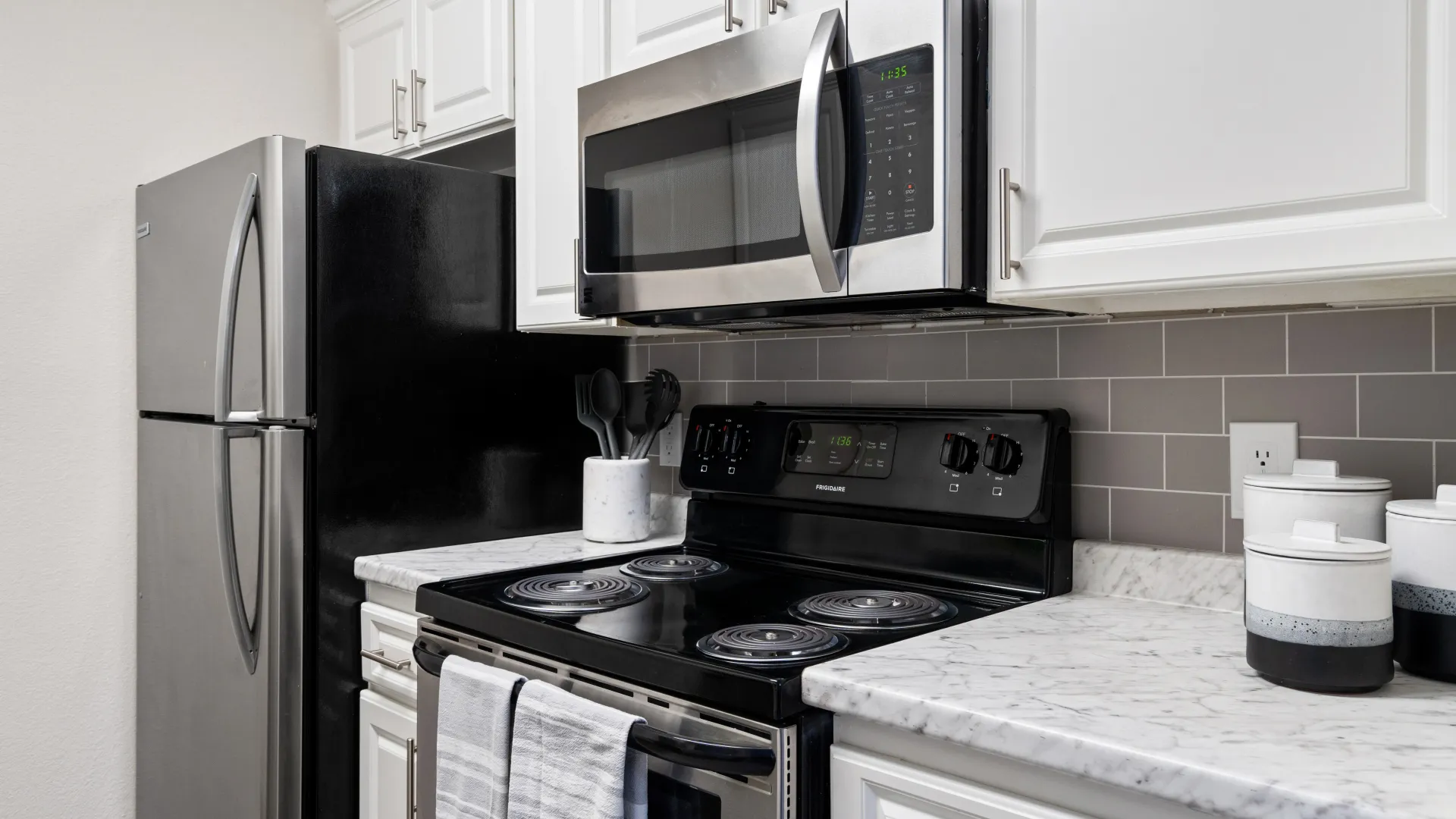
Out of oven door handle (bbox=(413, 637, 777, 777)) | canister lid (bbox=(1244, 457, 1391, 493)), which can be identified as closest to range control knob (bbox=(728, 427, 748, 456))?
oven door handle (bbox=(413, 637, 777, 777))

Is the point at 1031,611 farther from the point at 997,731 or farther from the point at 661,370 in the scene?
the point at 661,370

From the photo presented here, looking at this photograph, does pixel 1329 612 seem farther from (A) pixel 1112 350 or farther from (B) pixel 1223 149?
(A) pixel 1112 350

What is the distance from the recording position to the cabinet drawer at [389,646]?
165cm

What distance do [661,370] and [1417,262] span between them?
1367mm

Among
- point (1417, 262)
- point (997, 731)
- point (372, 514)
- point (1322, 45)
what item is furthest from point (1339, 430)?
point (372, 514)

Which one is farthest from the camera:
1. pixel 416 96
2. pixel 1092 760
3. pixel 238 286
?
pixel 416 96

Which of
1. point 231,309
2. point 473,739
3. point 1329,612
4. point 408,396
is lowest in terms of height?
point 473,739

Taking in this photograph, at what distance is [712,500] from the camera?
190 centimetres

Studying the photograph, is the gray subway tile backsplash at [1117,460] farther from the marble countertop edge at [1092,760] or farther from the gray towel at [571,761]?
the gray towel at [571,761]

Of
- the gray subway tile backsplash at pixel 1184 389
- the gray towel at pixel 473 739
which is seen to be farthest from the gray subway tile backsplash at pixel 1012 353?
the gray towel at pixel 473 739

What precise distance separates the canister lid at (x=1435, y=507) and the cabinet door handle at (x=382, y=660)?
57.2 inches

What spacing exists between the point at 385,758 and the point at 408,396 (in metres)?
0.66

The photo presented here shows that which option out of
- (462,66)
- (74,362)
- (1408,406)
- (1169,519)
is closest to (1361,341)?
(1408,406)

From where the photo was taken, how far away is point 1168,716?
91 centimetres
